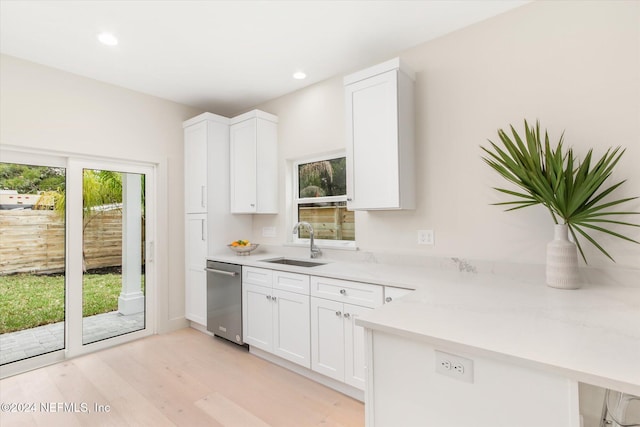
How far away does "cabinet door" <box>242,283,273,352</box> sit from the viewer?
2.75 meters

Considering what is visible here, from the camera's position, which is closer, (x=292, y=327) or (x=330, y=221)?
(x=292, y=327)

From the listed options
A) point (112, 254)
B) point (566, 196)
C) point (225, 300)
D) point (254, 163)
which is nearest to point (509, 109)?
point (566, 196)

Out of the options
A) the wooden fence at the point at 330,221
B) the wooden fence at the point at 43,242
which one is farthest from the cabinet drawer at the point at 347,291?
the wooden fence at the point at 43,242

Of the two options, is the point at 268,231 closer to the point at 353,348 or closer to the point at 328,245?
the point at 328,245

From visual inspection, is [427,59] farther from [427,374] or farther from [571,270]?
[427,374]

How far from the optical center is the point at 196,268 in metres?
3.54

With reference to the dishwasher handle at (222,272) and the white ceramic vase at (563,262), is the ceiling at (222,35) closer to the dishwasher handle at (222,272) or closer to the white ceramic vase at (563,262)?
the white ceramic vase at (563,262)

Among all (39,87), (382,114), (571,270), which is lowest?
(571,270)

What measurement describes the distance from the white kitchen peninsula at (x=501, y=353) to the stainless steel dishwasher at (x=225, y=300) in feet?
6.46

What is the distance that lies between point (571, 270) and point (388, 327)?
3.84 ft

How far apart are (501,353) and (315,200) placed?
2527 millimetres

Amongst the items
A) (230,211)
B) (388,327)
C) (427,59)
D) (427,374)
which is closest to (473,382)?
(427,374)

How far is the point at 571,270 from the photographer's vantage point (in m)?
1.65

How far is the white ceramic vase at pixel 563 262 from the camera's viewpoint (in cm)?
165
